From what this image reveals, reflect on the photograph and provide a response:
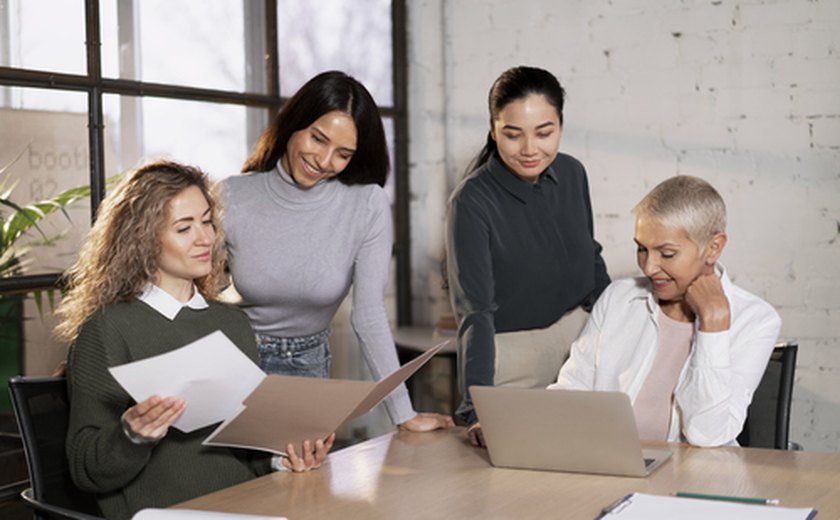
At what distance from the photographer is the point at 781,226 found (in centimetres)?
334

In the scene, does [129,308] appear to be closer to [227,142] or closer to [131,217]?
[131,217]

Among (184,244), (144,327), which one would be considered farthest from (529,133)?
(144,327)

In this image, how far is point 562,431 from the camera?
176 cm

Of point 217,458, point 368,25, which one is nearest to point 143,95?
point 368,25

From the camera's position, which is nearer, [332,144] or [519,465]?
[519,465]

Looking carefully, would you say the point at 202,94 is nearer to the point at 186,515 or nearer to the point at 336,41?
the point at 336,41

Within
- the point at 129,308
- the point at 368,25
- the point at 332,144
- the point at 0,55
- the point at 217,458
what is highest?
the point at 368,25

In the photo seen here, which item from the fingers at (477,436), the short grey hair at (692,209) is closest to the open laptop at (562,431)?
the fingers at (477,436)

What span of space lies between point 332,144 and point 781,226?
171cm

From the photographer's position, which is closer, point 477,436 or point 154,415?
point 154,415

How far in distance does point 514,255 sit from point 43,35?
128 cm

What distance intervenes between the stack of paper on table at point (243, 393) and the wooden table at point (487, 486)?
3.4 inches

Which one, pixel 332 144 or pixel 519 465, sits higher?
pixel 332 144

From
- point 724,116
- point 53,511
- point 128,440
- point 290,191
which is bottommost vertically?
point 53,511
